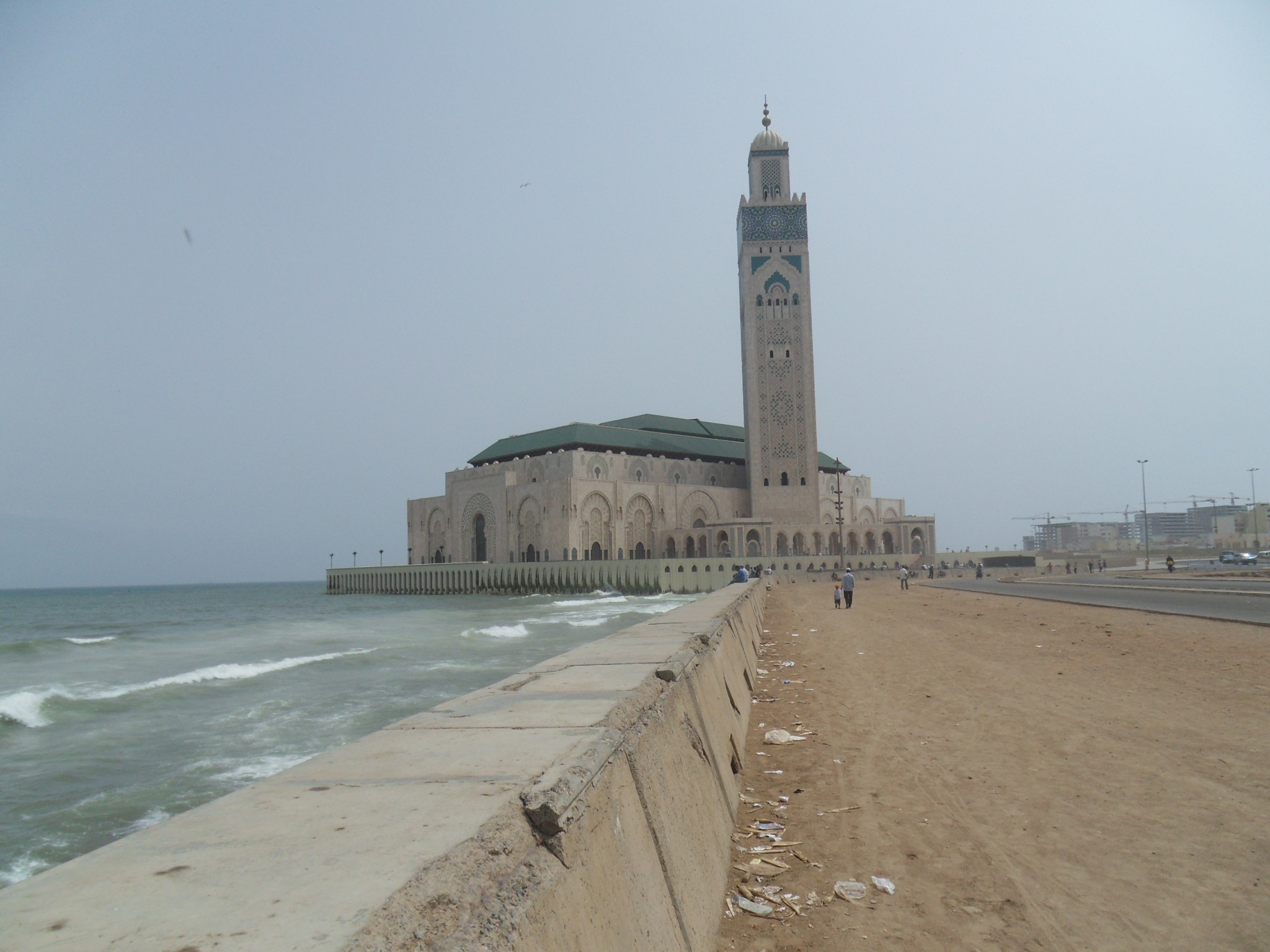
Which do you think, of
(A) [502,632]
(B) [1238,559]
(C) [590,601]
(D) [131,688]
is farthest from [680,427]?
(D) [131,688]

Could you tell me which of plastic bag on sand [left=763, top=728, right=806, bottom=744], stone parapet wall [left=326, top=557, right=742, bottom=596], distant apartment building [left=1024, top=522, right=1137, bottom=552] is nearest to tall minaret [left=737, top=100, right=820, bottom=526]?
stone parapet wall [left=326, top=557, right=742, bottom=596]

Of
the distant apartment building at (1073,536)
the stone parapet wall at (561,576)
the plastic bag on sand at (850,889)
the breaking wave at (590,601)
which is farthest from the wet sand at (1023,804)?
the distant apartment building at (1073,536)

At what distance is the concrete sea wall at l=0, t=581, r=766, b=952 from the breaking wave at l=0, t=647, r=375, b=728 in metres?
12.8

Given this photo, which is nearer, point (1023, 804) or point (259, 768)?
point (1023, 804)

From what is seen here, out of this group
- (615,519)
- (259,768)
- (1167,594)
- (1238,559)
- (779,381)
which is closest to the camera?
(259,768)

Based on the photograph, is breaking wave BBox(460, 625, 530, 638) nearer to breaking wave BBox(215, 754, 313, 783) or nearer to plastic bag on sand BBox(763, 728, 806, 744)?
breaking wave BBox(215, 754, 313, 783)

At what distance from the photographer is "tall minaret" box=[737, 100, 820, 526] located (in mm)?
64312

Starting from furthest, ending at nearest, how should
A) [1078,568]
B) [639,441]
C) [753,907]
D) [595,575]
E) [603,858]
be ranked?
[639,441] → [1078,568] → [595,575] → [753,907] → [603,858]

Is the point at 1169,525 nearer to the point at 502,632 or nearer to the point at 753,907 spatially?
the point at 502,632

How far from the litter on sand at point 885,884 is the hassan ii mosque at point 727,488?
178 feet

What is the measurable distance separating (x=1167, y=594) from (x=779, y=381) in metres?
43.8

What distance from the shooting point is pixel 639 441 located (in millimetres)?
68375

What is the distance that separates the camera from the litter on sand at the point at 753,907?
3303mm

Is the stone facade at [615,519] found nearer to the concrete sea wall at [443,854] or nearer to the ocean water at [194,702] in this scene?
the ocean water at [194,702]
